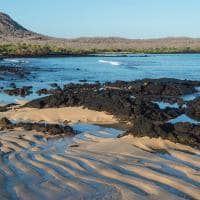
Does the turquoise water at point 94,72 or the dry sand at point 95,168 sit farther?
the turquoise water at point 94,72

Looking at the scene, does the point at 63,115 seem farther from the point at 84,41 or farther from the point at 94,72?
the point at 84,41

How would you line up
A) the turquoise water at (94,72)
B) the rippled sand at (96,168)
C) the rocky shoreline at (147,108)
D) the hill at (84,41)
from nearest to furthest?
the rippled sand at (96,168) < the rocky shoreline at (147,108) < the turquoise water at (94,72) < the hill at (84,41)

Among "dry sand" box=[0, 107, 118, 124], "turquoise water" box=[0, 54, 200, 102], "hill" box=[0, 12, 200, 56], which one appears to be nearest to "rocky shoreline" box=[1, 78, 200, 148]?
"dry sand" box=[0, 107, 118, 124]

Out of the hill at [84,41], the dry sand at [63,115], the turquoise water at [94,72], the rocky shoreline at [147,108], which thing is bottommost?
the hill at [84,41]

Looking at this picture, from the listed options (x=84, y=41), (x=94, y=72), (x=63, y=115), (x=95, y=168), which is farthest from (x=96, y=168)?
(x=84, y=41)

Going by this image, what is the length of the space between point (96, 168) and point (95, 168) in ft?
0.06

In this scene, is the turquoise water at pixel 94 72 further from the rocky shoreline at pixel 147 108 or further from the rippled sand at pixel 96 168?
the rippled sand at pixel 96 168

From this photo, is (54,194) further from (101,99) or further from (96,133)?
(101,99)

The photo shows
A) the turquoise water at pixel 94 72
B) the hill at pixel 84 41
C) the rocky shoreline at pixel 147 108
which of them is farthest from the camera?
the hill at pixel 84 41

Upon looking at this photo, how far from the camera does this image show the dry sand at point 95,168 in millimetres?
6852

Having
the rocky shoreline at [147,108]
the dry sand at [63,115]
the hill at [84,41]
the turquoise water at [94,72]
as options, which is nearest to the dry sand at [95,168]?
the rocky shoreline at [147,108]

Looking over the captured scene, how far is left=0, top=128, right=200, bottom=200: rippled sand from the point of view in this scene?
22.5 ft

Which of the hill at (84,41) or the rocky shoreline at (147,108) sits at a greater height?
the rocky shoreline at (147,108)

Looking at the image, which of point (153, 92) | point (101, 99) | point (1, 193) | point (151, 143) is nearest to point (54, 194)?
point (1, 193)
